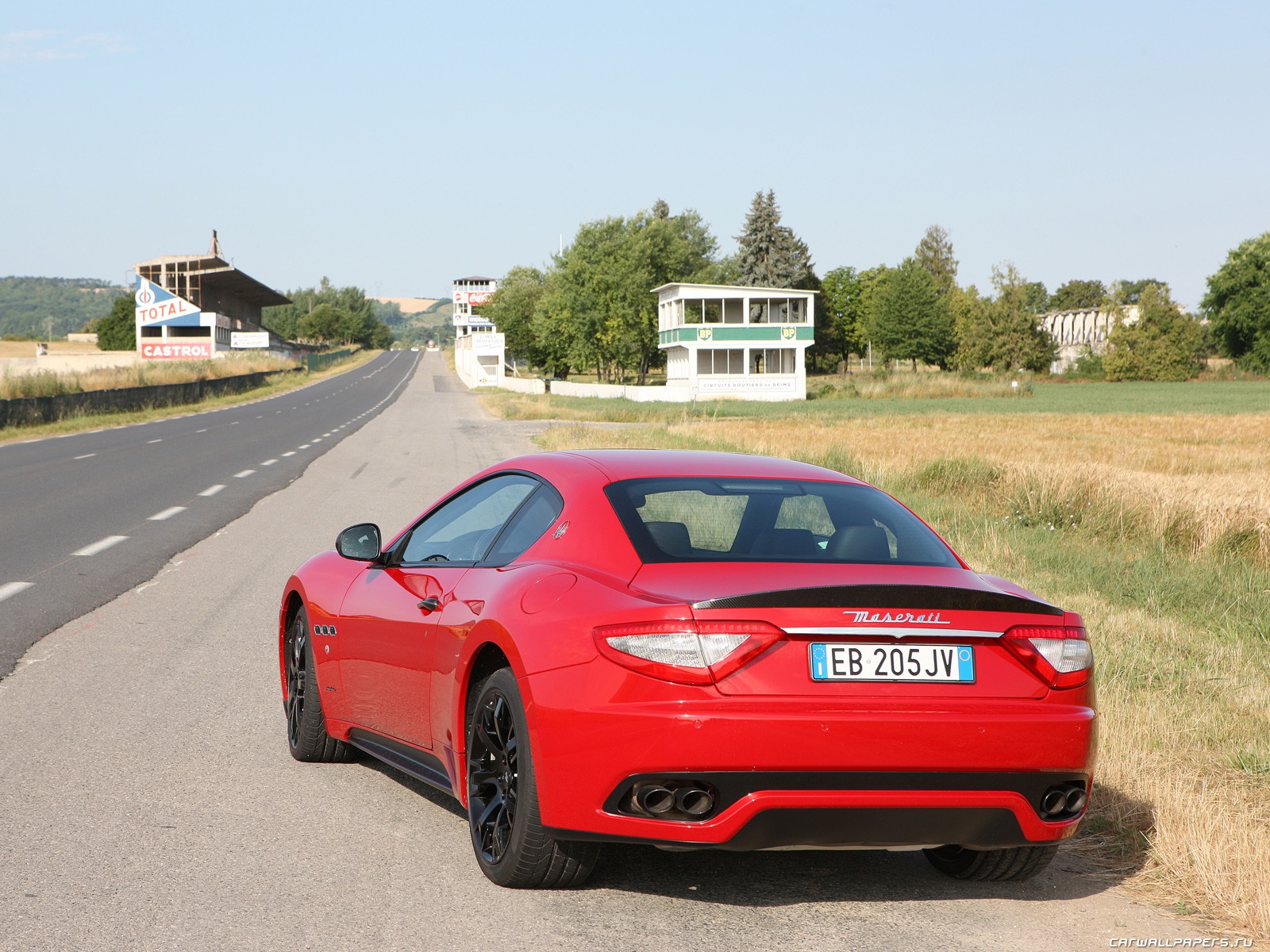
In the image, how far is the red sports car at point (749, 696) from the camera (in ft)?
12.6

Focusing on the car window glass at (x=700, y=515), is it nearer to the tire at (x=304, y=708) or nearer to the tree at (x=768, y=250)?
the tire at (x=304, y=708)

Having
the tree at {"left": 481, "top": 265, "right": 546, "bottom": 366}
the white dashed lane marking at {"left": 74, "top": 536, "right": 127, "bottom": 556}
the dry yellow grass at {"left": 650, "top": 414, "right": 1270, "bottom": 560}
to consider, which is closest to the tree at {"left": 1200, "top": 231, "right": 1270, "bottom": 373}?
the dry yellow grass at {"left": 650, "top": 414, "right": 1270, "bottom": 560}

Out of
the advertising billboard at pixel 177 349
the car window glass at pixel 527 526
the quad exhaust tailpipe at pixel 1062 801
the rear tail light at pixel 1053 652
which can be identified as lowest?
the quad exhaust tailpipe at pixel 1062 801

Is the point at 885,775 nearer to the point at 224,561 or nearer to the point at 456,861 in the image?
the point at 456,861

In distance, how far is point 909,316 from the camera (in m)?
125

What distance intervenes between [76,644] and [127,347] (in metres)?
169

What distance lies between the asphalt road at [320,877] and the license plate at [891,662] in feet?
2.60

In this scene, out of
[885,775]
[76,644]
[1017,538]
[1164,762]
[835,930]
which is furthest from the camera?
[1017,538]

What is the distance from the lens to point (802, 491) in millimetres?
4906

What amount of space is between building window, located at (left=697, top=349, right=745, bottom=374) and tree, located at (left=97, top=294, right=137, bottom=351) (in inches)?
4128

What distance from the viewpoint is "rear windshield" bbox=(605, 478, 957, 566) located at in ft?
14.3

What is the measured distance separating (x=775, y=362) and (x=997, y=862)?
80179 millimetres


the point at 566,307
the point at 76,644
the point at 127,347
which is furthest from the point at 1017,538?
the point at 127,347

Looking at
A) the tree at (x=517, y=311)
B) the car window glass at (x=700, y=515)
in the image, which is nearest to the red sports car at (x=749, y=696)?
the car window glass at (x=700, y=515)
